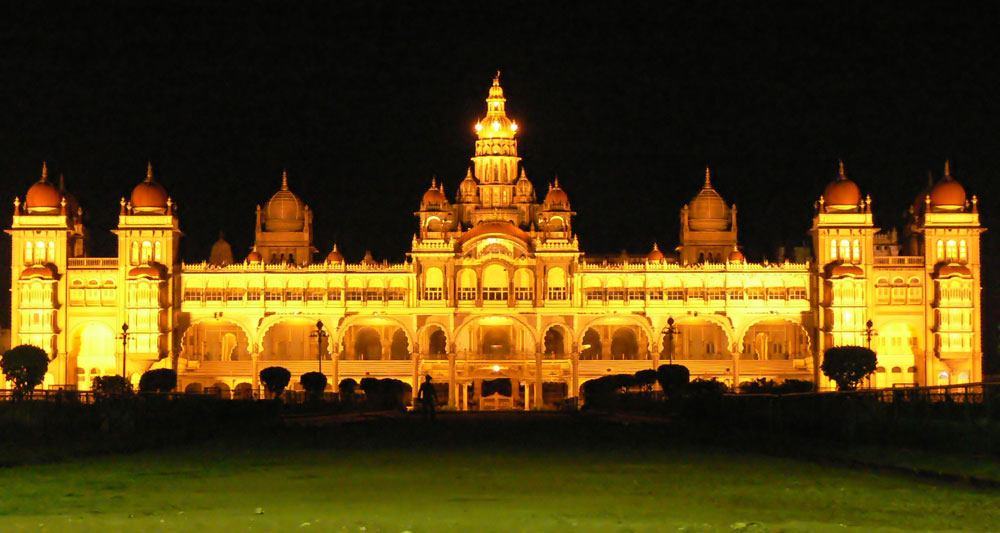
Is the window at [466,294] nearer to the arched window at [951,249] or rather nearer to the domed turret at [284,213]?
the domed turret at [284,213]

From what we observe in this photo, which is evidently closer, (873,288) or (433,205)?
(873,288)

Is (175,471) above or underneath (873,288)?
underneath

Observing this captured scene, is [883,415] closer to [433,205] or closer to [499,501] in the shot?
[499,501]

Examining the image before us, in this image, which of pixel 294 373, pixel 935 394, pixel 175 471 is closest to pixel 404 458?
pixel 175 471

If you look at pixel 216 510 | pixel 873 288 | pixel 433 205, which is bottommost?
pixel 216 510

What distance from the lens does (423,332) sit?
92188 millimetres

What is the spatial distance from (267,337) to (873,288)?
37606 millimetres

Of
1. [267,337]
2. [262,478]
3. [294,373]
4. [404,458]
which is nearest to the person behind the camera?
[262,478]

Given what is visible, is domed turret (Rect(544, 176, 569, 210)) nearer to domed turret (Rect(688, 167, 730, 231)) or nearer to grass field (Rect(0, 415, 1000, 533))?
domed turret (Rect(688, 167, 730, 231))

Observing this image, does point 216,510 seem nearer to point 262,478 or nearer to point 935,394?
point 262,478

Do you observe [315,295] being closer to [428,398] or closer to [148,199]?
[148,199]

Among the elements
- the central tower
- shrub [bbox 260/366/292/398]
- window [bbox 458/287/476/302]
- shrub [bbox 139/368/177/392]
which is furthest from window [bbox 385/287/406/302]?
shrub [bbox 260/366/292/398]

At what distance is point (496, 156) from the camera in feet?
343

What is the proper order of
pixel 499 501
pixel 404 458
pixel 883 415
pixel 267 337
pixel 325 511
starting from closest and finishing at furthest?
pixel 325 511 → pixel 499 501 → pixel 404 458 → pixel 883 415 → pixel 267 337
